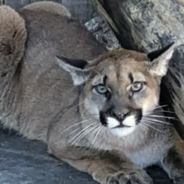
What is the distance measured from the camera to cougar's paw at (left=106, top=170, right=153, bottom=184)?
388cm

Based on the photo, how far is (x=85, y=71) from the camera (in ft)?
13.5

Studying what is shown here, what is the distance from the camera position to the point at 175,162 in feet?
13.8

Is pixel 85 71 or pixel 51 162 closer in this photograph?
pixel 85 71

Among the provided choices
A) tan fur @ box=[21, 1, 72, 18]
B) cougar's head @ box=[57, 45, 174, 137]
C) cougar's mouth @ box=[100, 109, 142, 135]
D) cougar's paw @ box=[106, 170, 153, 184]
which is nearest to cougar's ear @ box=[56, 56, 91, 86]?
cougar's head @ box=[57, 45, 174, 137]

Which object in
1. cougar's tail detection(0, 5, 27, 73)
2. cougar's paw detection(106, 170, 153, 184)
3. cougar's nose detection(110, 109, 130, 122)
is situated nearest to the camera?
cougar's nose detection(110, 109, 130, 122)

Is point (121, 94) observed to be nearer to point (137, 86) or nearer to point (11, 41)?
point (137, 86)

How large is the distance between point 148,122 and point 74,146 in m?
0.50

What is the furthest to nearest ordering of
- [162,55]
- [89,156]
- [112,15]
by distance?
[112,15] < [89,156] < [162,55]

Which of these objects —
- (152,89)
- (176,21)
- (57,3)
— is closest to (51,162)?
(152,89)

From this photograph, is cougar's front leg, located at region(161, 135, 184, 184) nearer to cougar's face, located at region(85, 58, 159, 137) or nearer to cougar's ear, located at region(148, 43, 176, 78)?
cougar's face, located at region(85, 58, 159, 137)

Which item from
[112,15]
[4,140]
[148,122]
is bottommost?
[4,140]

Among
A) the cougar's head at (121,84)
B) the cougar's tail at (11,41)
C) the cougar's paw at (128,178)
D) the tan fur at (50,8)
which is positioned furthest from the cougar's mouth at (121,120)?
the tan fur at (50,8)

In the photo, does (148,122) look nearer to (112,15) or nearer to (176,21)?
(176,21)

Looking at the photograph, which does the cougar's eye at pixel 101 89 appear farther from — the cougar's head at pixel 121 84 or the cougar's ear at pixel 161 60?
the cougar's ear at pixel 161 60
